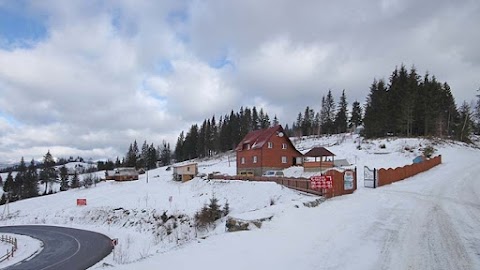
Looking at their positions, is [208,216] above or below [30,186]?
above

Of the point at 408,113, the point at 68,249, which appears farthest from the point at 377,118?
the point at 68,249

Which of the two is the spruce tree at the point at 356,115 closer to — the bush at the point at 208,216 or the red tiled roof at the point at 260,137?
the red tiled roof at the point at 260,137

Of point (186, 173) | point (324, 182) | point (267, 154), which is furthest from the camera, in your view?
point (186, 173)

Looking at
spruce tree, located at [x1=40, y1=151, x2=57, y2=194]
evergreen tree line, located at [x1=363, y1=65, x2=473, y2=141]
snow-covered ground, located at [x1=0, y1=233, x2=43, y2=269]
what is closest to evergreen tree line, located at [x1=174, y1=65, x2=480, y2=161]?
evergreen tree line, located at [x1=363, y1=65, x2=473, y2=141]

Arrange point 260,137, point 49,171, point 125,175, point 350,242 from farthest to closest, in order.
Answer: point 49,171 → point 125,175 → point 260,137 → point 350,242

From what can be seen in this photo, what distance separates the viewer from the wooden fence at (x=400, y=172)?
97.6 feet

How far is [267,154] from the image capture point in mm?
52094

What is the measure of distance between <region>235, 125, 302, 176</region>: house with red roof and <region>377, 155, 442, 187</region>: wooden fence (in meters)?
19.3

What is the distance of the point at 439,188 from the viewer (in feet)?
83.8

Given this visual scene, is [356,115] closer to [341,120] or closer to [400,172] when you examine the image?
[341,120]

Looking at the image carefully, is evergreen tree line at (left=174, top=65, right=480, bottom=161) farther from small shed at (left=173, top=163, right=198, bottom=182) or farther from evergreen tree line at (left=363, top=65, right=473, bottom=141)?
small shed at (left=173, top=163, right=198, bottom=182)

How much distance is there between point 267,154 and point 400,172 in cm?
2193

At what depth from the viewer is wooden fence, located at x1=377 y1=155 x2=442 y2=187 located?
29734 mm

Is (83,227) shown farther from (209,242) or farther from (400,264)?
(400,264)
